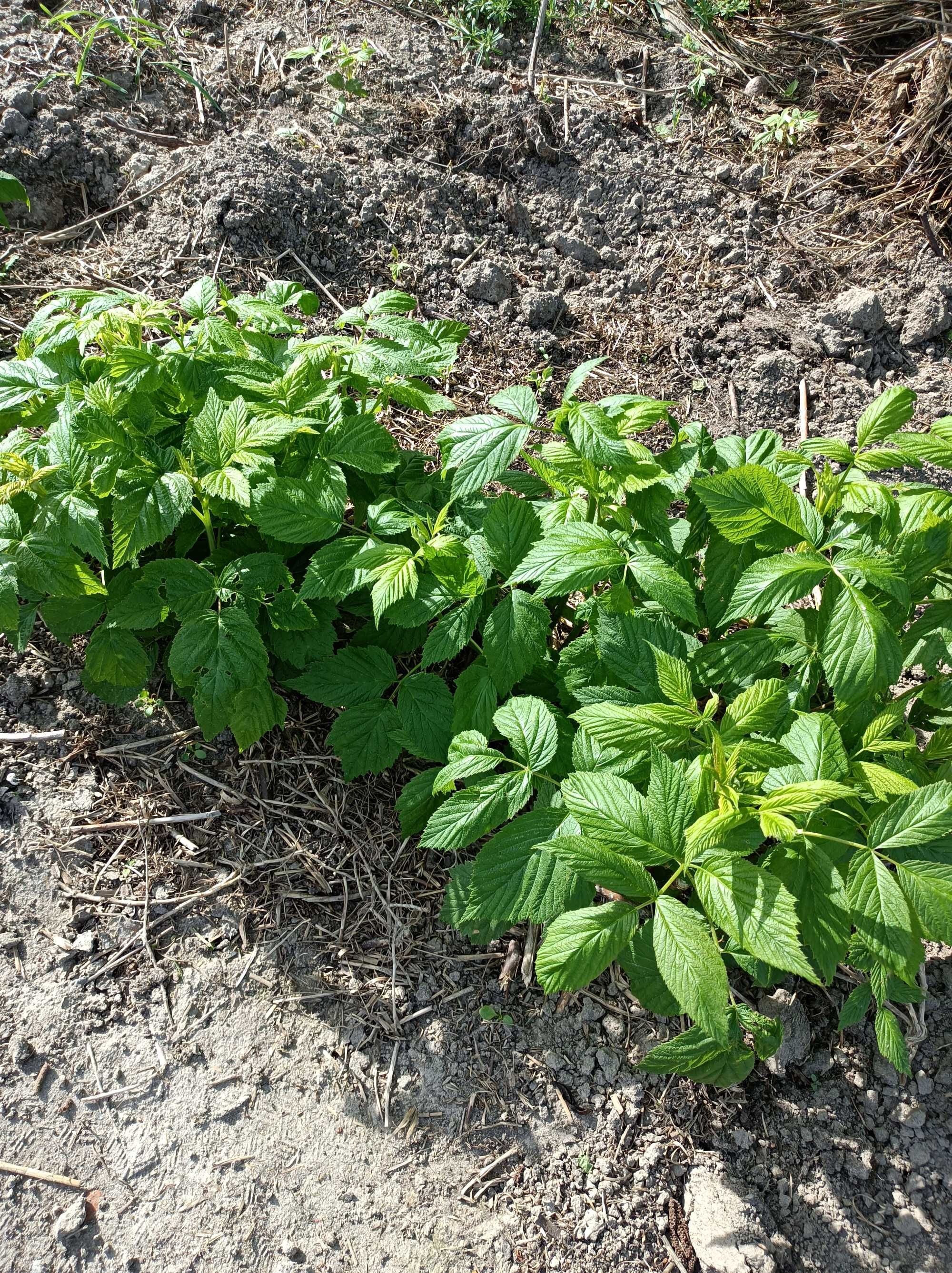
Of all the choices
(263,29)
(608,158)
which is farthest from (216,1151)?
(263,29)

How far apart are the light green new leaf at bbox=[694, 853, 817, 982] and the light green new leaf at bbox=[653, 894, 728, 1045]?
1.7 inches

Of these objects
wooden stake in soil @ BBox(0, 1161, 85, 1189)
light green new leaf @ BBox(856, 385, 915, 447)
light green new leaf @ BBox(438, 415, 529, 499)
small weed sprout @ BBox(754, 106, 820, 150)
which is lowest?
wooden stake in soil @ BBox(0, 1161, 85, 1189)

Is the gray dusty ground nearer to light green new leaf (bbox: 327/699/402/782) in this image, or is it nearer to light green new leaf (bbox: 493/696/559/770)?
light green new leaf (bbox: 327/699/402/782)

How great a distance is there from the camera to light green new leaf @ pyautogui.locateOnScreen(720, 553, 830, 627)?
66.7 inches

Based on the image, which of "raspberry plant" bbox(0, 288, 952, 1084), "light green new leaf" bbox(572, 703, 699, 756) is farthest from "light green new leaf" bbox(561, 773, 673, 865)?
"light green new leaf" bbox(572, 703, 699, 756)

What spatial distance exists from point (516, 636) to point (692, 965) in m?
0.75

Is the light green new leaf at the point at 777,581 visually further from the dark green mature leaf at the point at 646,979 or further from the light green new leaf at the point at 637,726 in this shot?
the dark green mature leaf at the point at 646,979

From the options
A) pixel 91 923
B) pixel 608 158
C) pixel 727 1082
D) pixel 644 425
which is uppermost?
pixel 608 158

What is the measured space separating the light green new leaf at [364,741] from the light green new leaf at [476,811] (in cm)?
33

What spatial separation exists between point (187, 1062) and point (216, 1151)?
20 centimetres

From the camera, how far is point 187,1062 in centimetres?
193

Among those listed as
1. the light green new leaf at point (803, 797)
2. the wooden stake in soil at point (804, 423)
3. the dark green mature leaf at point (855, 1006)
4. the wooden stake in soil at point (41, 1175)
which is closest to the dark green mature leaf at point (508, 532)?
the light green new leaf at point (803, 797)

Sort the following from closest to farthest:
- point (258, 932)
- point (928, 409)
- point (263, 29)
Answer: point (258, 932) < point (928, 409) < point (263, 29)

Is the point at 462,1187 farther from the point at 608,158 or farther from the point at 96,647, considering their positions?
the point at 608,158
